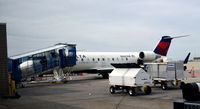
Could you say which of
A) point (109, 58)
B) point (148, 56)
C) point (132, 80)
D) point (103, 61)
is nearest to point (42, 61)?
point (103, 61)

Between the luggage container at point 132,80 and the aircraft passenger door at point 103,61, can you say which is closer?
the luggage container at point 132,80

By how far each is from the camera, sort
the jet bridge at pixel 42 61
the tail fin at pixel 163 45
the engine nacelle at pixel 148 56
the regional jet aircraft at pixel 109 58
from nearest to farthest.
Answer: the jet bridge at pixel 42 61
the regional jet aircraft at pixel 109 58
the tail fin at pixel 163 45
the engine nacelle at pixel 148 56

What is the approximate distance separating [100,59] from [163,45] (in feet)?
30.3

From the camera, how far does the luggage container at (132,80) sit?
647 inches

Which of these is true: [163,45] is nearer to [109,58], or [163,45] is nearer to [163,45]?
[163,45]

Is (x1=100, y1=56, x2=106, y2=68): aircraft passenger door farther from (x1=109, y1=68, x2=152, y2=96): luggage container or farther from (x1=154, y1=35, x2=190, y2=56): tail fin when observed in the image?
(x1=109, y1=68, x2=152, y2=96): luggage container

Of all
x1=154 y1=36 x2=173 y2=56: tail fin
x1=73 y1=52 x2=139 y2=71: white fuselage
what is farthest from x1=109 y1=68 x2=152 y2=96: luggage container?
x1=154 y1=36 x2=173 y2=56: tail fin

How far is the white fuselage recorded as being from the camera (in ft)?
104

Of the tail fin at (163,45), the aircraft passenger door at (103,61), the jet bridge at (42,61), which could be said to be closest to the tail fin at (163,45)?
the tail fin at (163,45)

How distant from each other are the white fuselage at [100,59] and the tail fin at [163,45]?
3179 mm

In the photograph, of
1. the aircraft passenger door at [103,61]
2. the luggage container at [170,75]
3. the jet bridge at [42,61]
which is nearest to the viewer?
the luggage container at [170,75]

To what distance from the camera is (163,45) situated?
120 feet

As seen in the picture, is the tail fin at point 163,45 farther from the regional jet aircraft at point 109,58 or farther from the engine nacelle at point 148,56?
the engine nacelle at point 148,56

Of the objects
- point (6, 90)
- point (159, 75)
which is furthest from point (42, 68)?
point (159, 75)
